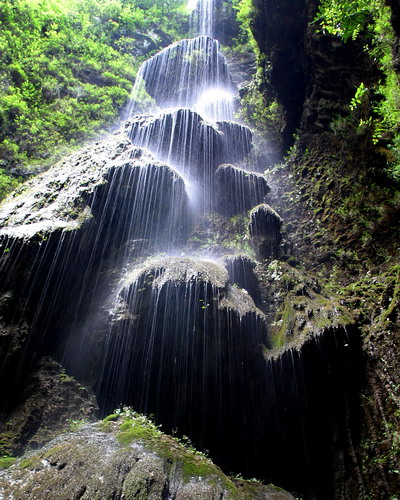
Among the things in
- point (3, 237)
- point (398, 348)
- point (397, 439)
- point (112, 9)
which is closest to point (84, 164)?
point (3, 237)

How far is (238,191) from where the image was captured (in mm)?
13242

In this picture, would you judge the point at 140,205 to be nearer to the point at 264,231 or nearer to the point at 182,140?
the point at 264,231

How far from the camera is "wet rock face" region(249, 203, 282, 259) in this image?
10500 mm

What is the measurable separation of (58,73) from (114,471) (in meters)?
19.7

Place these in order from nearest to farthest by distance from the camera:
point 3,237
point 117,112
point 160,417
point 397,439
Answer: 1. point 397,439
2. point 160,417
3. point 3,237
4. point 117,112

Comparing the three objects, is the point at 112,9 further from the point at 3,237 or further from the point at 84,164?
the point at 3,237

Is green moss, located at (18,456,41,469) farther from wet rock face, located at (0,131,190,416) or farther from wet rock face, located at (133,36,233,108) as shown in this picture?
wet rock face, located at (133,36,233,108)

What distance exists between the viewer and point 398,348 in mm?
6422

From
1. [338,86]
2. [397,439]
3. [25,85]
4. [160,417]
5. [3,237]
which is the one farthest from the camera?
[25,85]

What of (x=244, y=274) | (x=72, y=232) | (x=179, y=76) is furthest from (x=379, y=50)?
(x=179, y=76)

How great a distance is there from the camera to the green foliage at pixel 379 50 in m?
6.27

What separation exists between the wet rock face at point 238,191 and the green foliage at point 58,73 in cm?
781

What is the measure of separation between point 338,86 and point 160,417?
12.0m

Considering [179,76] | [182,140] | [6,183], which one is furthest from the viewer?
[179,76]
